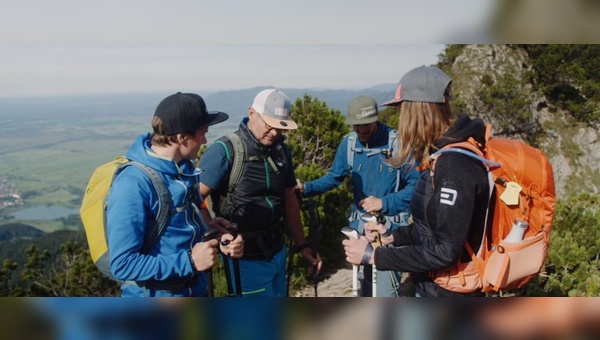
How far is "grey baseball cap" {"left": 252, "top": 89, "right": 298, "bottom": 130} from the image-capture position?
6.93 ft

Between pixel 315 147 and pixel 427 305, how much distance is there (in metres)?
2.90

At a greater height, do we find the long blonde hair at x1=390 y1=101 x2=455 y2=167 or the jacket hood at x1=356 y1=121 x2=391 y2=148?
the long blonde hair at x1=390 y1=101 x2=455 y2=167

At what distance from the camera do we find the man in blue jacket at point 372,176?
2.53 m

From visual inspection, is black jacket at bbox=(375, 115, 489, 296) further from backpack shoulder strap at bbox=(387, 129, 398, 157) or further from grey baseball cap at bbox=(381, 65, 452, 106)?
backpack shoulder strap at bbox=(387, 129, 398, 157)

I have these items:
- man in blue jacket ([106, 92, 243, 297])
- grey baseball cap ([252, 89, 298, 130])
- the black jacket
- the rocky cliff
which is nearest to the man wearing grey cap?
grey baseball cap ([252, 89, 298, 130])

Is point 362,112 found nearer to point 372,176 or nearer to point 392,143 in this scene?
point 392,143

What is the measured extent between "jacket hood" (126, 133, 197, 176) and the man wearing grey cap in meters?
0.54

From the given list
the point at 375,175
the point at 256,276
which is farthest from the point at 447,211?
the point at 375,175

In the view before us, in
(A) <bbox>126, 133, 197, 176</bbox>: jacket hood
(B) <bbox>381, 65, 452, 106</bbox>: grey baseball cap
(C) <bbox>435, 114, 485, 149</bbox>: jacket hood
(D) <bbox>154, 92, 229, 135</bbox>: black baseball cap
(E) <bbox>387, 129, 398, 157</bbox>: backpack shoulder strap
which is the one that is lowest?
(E) <bbox>387, 129, 398, 157</bbox>: backpack shoulder strap

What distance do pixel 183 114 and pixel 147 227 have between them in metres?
0.38

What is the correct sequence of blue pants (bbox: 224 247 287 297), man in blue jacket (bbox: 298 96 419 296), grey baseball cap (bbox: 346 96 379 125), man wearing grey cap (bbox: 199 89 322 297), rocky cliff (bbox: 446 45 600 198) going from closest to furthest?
man wearing grey cap (bbox: 199 89 322 297) → blue pants (bbox: 224 247 287 297) → man in blue jacket (bbox: 298 96 419 296) → grey baseball cap (bbox: 346 96 379 125) → rocky cliff (bbox: 446 45 600 198)

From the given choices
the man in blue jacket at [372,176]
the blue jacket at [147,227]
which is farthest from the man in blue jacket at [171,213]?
the man in blue jacket at [372,176]

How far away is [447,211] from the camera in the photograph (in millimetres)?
1363

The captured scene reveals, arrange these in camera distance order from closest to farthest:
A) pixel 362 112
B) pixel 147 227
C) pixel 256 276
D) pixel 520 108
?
pixel 147 227
pixel 256 276
pixel 362 112
pixel 520 108
